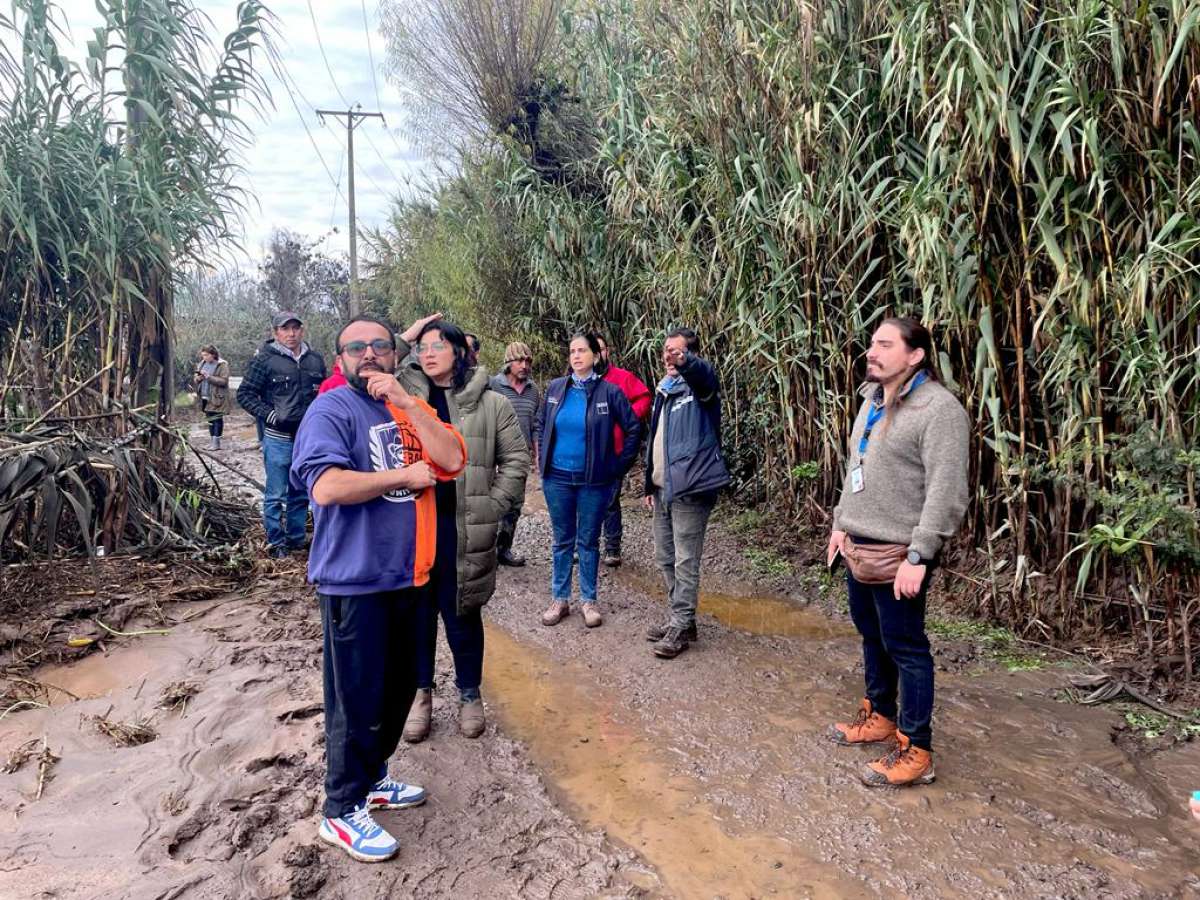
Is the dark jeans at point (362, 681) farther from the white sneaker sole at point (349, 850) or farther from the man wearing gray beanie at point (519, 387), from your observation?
the man wearing gray beanie at point (519, 387)

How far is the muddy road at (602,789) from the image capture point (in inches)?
88.9

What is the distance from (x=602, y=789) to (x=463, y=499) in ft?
3.76

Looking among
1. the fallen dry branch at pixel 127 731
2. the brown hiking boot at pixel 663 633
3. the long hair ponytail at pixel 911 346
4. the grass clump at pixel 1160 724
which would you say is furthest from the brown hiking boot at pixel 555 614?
the grass clump at pixel 1160 724

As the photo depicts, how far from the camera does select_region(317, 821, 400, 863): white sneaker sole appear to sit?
228cm

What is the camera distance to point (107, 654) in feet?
12.9

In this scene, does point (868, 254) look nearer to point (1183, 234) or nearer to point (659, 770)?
point (1183, 234)

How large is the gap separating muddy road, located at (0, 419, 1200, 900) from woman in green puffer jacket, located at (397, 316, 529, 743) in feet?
0.68

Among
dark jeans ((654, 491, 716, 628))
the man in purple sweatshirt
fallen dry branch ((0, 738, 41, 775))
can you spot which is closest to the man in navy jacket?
dark jeans ((654, 491, 716, 628))

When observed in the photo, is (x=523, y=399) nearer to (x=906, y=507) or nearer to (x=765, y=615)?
(x=765, y=615)

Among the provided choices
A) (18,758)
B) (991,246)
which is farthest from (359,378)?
(991,246)

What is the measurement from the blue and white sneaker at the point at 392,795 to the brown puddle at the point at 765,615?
2243 mm

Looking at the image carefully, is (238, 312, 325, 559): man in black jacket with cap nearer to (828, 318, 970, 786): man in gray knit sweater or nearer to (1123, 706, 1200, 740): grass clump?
(828, 318, 970, 786): man in gray knit sweater

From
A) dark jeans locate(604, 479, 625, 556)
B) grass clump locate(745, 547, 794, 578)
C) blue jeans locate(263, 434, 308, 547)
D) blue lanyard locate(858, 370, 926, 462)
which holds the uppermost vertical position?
blue lanyard locate(858, 370, 926, 462)

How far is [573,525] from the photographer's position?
456cm
